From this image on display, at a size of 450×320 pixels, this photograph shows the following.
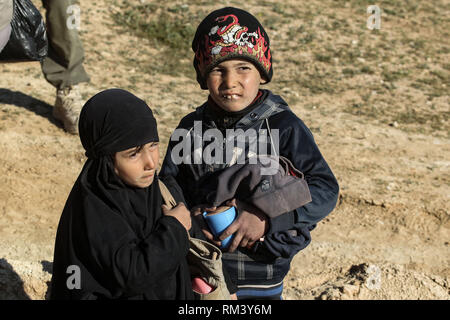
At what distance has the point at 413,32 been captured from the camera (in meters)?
9.11

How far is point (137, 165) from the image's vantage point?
75.6 inches

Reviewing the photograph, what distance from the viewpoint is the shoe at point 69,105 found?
5668 millimetres

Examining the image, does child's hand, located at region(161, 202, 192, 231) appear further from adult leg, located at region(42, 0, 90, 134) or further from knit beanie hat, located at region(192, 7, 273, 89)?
adult leg, located at region(42, 0, 90, 134)

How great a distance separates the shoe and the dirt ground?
0.41 ft

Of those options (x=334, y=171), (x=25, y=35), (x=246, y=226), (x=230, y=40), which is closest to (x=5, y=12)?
(x=25, y=35)

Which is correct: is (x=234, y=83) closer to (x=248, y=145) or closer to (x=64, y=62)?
(x=248, y=145)

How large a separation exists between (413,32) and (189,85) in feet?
13.6

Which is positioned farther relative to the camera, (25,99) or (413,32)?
(413,32)

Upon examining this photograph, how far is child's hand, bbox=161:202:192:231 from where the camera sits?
77.7 inches

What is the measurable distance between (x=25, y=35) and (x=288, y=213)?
9.48ft

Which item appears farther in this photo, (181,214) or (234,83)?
(234,83)

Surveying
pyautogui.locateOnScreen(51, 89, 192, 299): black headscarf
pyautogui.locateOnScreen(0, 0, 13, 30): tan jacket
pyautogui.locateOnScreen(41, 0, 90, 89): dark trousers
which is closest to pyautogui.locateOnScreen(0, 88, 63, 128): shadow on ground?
pyautogui.locateOnScreen(41, 0, 90, 89): dark trousers

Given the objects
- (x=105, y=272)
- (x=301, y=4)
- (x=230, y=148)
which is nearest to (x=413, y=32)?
(x=301, y=4)
